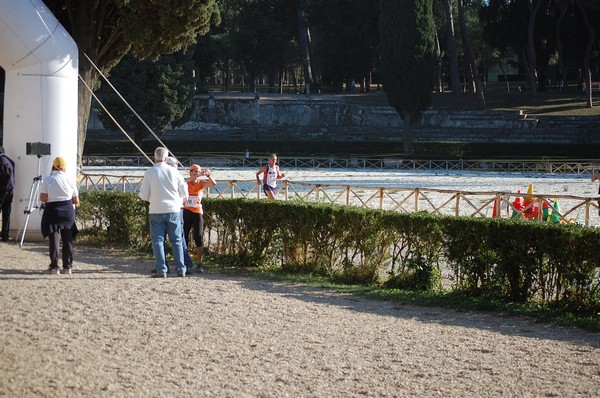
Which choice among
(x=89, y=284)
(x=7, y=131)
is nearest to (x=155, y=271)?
(x=89, y=284)

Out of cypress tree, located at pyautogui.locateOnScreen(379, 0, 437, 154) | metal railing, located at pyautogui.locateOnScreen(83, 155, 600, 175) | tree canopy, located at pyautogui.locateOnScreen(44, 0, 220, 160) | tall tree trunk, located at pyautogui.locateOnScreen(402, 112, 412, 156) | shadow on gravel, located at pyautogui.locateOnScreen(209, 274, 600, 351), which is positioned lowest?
shadow on gravel, located at pyautogui.locateOnScreen(209, 274, 600, 351)

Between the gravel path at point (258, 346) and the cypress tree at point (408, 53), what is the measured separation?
146 ft

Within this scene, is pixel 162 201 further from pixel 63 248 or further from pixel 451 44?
pixel 451 44

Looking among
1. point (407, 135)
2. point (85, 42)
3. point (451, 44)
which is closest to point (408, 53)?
point (407, 135)

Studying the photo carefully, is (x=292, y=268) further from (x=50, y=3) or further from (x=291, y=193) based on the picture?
(x=291, y=193)

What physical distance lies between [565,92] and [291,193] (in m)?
49.5

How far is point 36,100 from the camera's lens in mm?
16391

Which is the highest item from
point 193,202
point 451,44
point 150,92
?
point 451,44

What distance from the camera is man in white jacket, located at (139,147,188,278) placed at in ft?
40.8

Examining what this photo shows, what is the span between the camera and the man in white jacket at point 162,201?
40.8ft

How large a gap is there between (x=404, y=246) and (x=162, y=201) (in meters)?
3.31

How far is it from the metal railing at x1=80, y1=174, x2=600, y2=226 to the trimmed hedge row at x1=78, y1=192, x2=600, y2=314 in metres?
1.07

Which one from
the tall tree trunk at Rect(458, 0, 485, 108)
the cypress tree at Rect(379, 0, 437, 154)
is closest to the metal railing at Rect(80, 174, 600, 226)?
the cypress tree at Rect(379, 0, 437, 154)

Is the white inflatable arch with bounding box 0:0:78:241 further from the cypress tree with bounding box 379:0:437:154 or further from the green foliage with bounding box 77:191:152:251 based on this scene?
the cypress tree with bounding box 379:0:437:154
